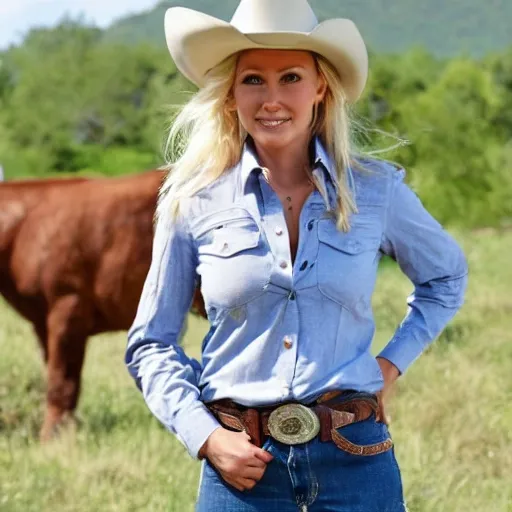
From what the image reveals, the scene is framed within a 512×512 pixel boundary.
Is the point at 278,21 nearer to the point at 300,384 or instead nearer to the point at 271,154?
the point at 271,154

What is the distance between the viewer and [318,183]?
221 centimetres

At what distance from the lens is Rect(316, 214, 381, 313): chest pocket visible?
2.14 m

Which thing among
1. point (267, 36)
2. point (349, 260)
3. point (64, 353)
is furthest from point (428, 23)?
point (349, 260)

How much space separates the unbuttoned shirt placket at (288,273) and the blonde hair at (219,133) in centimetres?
12

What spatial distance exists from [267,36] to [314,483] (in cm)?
80

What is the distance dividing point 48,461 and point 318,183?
313cm

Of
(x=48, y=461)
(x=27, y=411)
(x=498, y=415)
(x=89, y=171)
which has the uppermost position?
(x=498, y=415)

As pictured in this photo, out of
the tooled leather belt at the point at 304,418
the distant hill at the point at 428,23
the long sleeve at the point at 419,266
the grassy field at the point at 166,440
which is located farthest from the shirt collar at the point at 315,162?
the distant hill at the point at 428,23

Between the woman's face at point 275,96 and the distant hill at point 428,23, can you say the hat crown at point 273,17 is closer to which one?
the woman's face at point 275,96

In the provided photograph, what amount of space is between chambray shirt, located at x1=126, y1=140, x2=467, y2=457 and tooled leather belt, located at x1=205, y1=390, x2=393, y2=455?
0.02 metres

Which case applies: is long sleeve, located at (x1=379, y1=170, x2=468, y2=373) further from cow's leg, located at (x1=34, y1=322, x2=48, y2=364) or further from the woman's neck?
cow's leg, located at (x1=34, y1=322, x2=48, y2=364)

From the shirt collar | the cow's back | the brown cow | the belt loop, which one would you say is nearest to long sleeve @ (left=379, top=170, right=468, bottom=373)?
the shirt collar

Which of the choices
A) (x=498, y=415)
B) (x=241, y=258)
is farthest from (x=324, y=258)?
(x=498, y=415)

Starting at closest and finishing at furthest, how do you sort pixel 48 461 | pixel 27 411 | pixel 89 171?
pixel 48 461, pixel 27 411, pixel 89 171
